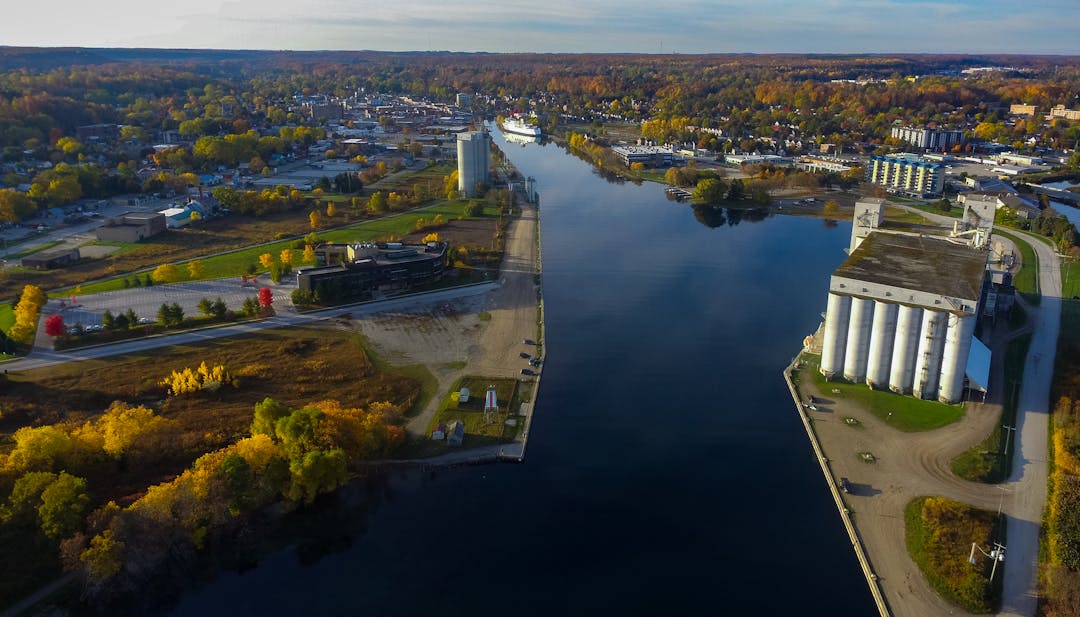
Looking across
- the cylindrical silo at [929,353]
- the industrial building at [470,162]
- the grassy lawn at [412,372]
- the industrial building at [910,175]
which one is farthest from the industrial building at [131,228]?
the industrial building at [910,175]

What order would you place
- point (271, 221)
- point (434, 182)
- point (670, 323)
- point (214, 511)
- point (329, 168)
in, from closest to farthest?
point (214, 511)
point (670, 323)
point (271, 221)
point (434, 182)
point (329, 168)

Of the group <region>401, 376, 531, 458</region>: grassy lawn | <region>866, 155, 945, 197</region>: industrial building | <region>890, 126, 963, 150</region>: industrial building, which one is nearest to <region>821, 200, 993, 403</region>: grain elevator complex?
<region>401, 376, 531, 458</region>: grassy lawn

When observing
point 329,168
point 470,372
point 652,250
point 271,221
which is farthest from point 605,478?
point 329,168

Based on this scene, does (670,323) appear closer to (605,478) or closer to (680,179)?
(605,478)

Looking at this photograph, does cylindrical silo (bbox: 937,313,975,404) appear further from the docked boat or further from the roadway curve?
the docked boat

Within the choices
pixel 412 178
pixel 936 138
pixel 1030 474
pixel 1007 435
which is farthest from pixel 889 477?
pixel 936 138
